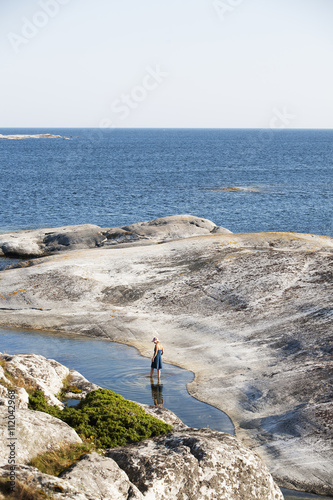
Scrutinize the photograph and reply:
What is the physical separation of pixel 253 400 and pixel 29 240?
39.0m

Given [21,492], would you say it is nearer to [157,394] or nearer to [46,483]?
[46,483]

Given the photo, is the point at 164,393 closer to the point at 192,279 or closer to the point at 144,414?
the point at 144,414

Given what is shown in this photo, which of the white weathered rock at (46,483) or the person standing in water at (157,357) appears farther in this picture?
the person standing in water at (157,357)

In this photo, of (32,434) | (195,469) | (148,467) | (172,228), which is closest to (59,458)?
(32,434)

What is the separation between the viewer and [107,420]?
16.5 meters

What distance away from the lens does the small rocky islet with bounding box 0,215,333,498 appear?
20031 mm

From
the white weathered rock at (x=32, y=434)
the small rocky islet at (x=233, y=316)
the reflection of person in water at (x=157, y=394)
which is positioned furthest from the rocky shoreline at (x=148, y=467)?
the reflection of person in water at (x=157, y=394)

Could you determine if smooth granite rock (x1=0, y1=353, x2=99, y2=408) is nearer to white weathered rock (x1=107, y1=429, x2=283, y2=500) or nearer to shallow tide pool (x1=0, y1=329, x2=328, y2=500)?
shallow tide pool (x1=0, y1=329, x2=328, y2=500)

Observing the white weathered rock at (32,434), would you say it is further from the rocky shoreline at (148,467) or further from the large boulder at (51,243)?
the large boulder at (51,243)

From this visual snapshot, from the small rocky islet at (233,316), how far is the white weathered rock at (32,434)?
299 inches

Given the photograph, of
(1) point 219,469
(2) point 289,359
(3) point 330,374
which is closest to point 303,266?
(2) point 289,359

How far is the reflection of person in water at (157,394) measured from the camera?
76.4ft

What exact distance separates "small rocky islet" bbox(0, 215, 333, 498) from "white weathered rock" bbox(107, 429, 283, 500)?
11.3 ft

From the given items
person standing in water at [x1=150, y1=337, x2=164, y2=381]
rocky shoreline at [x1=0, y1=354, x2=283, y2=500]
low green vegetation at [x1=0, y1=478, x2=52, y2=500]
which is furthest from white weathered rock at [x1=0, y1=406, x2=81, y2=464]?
person standing in water at [x1=150, y1=337, x2=164, y2=381]
